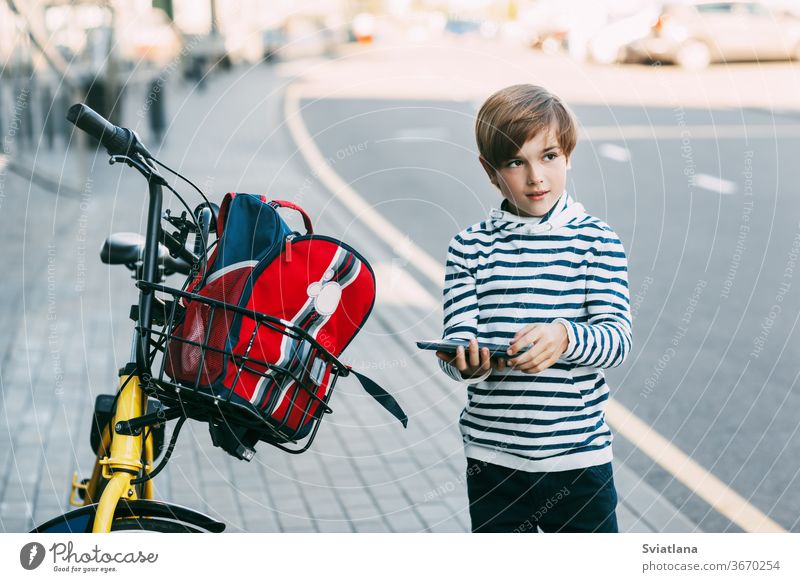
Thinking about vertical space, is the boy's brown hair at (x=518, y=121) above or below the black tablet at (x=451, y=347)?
above

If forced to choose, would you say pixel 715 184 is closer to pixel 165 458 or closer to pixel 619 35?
pixel 619 35

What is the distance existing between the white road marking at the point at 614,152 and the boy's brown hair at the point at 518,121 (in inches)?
409

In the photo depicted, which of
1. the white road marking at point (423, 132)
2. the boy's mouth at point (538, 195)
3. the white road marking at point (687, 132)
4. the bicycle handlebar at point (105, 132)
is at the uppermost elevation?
the bicycle handlebar at point (105, 132)

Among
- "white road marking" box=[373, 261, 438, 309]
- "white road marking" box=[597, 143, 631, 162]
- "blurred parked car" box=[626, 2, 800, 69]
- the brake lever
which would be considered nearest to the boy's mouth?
the brake lever

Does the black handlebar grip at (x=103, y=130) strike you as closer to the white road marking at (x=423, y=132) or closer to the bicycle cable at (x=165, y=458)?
the bicycle cable at (x=165, y=458)

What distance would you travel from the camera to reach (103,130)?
210 centimetres

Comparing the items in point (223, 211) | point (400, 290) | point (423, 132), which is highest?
point (223, 211)

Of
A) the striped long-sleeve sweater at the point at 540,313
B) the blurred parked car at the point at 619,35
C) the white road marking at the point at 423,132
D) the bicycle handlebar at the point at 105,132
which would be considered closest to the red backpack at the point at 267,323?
the bicycle handlebar at the point at 105,132

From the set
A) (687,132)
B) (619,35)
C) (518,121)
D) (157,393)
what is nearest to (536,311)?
(518,121)

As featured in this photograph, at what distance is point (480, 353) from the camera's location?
2.21 m

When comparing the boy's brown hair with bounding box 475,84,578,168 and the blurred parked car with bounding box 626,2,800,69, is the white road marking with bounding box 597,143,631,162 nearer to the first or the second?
the blurred parked car with bounding box 626,2,800,69

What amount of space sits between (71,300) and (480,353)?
5.75 metres

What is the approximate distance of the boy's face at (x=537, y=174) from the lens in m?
2.31

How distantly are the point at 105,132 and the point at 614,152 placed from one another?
1184 cm
